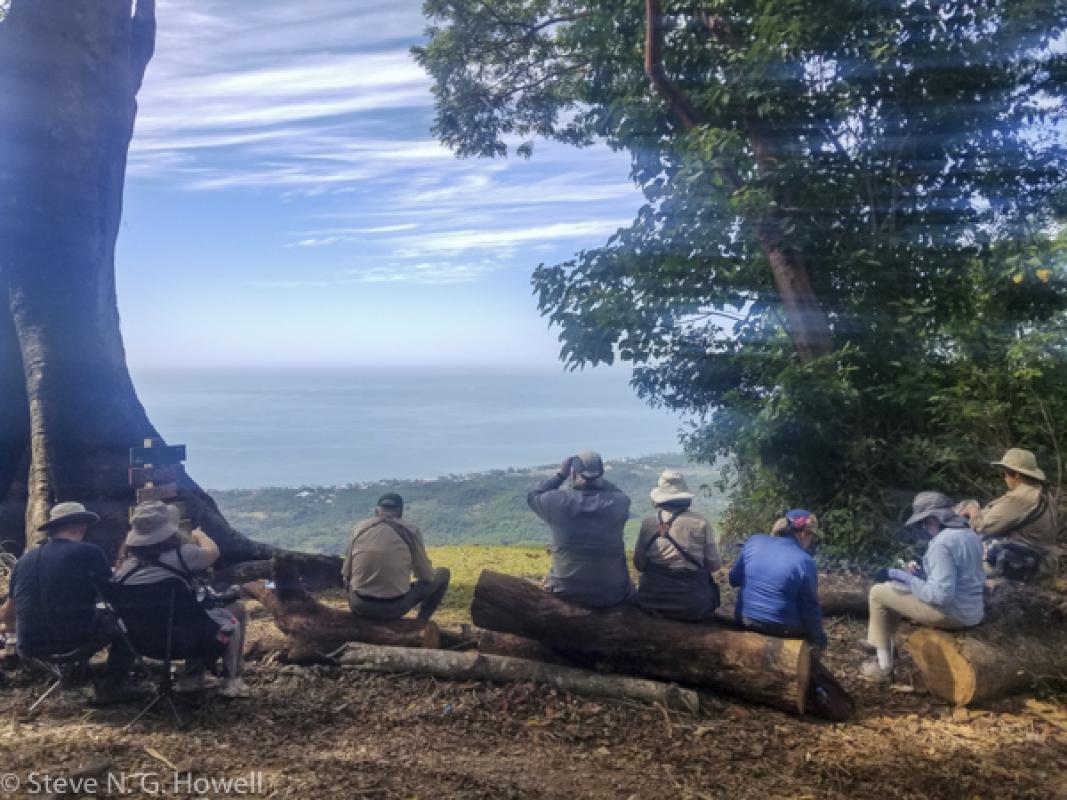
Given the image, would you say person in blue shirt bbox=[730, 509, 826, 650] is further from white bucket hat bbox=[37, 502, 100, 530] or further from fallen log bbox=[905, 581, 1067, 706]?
white bucket hat bbox=[37, 502, 100, 530]

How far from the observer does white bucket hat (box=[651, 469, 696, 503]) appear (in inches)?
267

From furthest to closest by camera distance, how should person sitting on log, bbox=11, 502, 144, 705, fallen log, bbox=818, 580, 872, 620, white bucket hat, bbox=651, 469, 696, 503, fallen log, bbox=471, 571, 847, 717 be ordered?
fallen log, bbox=818, 580, 872, 620, white bucket hat, bbox=651, 469, 696, 503, fallen log, bbox=471, 571, 847, 717, person sitting on log, bbox=11, 502, 144, 705

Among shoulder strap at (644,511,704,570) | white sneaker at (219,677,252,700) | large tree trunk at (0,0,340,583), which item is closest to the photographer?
white sneaker at (219,677,252,700)

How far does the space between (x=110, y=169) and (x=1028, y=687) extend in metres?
11.6

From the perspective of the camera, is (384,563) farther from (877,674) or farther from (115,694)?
(877,674)

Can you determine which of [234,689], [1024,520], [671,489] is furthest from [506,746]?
[1024,520]

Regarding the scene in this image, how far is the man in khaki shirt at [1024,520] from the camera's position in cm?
750

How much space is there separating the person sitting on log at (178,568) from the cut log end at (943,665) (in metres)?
5.18

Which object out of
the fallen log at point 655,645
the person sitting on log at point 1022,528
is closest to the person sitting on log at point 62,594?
the fallen log at point 655,645

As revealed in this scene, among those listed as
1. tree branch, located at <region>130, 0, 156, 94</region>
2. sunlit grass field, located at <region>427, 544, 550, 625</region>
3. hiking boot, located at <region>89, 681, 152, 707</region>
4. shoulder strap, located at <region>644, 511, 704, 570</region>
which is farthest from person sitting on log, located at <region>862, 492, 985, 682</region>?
tree branch, located at <region>130, 0, 156, 94</region>

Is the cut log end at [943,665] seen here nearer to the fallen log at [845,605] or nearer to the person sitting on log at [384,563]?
the fallen log at [845,605]

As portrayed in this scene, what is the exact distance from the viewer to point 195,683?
5.88 metres

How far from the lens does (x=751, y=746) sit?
5555 millimetres

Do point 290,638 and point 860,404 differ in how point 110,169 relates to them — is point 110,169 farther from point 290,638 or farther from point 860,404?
point 860,404
